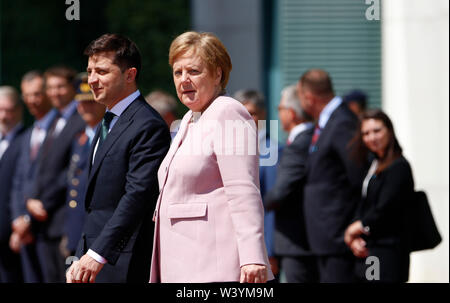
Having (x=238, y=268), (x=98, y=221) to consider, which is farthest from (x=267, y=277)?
(x=98, y=221)

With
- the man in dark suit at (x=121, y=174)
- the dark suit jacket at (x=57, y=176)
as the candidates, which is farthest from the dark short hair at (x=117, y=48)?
the dark suit jacket at (x=57, y=176)

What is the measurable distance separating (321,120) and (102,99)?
290 centimetres

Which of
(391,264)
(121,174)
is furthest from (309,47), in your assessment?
(121,174)

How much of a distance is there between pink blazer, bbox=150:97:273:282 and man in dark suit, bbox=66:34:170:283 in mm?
282

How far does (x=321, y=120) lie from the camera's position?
25.3 ft

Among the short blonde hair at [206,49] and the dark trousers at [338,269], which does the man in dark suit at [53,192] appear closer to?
the dark trousers at [338,269]

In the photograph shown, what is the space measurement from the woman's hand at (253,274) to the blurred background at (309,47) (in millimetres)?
3439

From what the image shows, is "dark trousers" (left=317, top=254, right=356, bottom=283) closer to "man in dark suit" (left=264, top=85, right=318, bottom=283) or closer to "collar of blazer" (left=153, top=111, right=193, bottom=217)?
"man in dark suit" (left=264, top=85, right=318, bottom=283)

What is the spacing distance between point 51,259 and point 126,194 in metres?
4.04

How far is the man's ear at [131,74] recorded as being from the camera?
5215mm

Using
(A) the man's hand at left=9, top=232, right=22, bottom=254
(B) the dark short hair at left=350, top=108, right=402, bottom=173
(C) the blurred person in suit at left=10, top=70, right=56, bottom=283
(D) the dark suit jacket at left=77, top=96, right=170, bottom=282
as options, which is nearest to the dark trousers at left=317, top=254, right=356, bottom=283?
(B) the dark short hair at left=350, top=108, right=402, bottom=173

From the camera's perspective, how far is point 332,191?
7.41 m

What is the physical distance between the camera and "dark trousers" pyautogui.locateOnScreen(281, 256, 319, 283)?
7.64m
